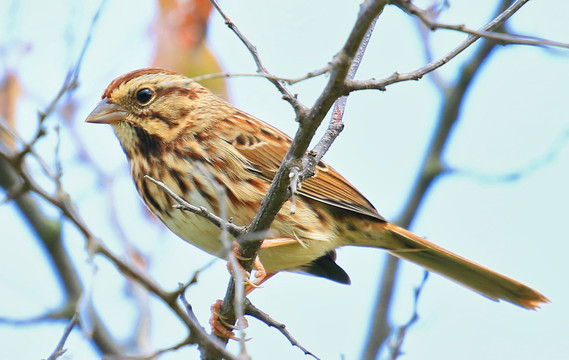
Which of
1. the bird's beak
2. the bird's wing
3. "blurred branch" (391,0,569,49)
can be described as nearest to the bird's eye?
the bird's beak

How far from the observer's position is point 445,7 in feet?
10.5

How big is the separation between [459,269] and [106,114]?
2353 millimetres

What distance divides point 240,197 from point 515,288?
1.87 m

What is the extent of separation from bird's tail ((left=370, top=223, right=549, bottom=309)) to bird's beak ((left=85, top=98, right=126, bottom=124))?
1.67 metres

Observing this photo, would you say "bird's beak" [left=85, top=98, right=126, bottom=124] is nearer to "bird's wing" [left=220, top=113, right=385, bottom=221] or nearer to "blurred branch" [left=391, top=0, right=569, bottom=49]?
"bird's wing" [left=220, top=113, right=385, bottom=221]

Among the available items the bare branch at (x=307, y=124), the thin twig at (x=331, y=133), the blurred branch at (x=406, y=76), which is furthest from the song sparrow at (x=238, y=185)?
the blurred branch at (x=406, y=76)

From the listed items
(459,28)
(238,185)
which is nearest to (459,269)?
(238,185)

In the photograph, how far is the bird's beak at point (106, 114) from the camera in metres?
4.25

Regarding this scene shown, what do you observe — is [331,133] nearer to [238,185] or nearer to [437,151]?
[238,185]

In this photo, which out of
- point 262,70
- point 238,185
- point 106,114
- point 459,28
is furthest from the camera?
point 106,114

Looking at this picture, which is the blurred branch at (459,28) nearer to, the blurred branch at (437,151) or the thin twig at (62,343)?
the thin twig at (62,343)

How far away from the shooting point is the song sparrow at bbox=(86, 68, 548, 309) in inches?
157

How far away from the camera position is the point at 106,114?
168 inches

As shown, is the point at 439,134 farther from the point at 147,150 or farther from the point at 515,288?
the point at 147,150
